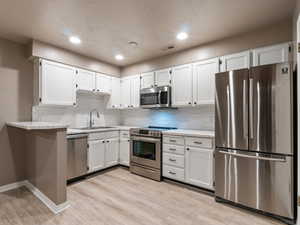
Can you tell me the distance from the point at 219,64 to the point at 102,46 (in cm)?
220

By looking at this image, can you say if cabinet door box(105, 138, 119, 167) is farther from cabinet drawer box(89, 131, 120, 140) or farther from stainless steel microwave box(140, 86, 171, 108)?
stainless steel microwave box(140, 86, 171, 108)

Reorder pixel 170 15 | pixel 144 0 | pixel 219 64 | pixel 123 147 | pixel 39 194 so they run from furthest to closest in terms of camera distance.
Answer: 1. pixel 123 147
2. pixel 219 64
3. pixel 39 194
4. pixel 170 15
5. pixel 144 0

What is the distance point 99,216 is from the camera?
208 centimetres

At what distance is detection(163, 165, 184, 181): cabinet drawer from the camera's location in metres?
2.96

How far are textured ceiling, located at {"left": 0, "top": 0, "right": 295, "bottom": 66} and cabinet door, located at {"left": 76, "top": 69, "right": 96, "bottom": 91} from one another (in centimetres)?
62

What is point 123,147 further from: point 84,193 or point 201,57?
point 201,57

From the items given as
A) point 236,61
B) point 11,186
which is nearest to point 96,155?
point 11,186

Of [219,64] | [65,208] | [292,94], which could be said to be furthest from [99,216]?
[219,64]

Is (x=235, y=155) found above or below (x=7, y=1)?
below

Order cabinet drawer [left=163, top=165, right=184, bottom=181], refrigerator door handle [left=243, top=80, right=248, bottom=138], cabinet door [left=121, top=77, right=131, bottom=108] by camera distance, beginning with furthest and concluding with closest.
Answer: cabinet door [left=121, top=77, right=131, bottom=108]
cabinet drawer [left=163, top=165, right=184, bottom=181]
refrigerator door handle [left=243, top=80, right=248, bottom=138]

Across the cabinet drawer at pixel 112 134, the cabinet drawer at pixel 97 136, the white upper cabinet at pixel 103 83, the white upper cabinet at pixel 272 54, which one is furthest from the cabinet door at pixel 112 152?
the white upper cabinet at pixel 272 54

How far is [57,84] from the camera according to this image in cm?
315

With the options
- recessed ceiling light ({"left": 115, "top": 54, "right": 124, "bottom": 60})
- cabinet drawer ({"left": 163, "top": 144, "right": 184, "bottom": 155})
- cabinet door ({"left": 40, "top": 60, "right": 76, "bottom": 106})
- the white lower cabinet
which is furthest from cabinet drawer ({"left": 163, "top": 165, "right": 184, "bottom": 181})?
recessed ceiling light ({"left": 115, "top": 54, "right": 124, "bottom": 60})

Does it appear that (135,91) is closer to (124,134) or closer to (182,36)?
(124,134)
